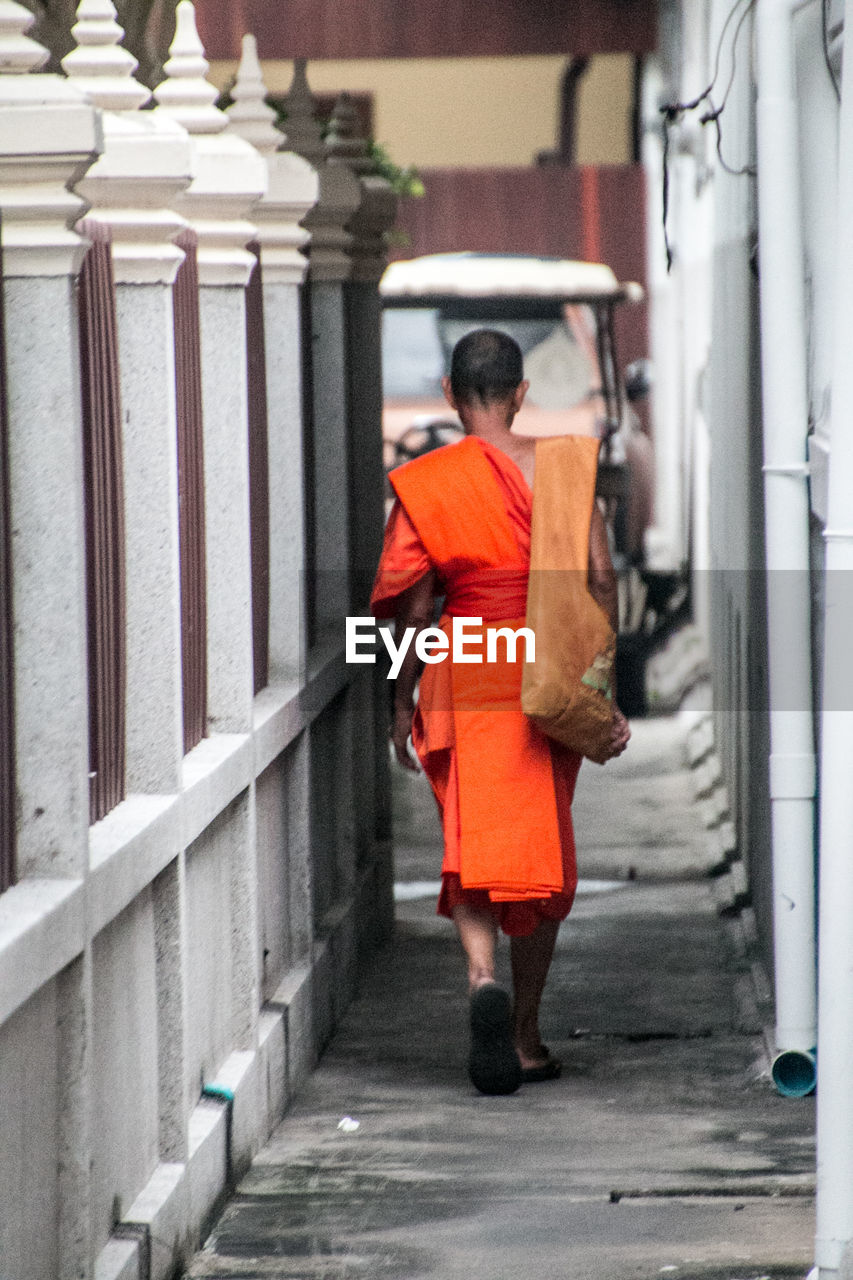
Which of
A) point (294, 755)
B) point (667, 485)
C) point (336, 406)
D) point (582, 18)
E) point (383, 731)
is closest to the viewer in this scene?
point (294, 755)

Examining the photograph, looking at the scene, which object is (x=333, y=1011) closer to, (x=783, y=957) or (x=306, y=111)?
(x=783, y=957)

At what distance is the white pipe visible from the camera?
3480mm

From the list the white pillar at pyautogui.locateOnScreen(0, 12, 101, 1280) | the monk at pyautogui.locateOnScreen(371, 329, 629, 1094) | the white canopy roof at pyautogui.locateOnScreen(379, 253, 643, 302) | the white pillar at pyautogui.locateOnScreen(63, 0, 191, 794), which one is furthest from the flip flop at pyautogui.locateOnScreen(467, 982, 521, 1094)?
the white canopy roof at pyautogui.locateOnScreen(379, 253, 643, 302)

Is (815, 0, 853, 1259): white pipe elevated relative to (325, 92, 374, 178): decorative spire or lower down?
lower down

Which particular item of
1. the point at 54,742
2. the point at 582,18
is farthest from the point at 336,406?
the point at 582,18

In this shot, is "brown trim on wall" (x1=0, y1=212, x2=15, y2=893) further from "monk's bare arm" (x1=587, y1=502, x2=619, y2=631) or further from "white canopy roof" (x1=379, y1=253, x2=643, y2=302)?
"white canopy roof" (x1=379, y1=253, x2=643, y2=302)

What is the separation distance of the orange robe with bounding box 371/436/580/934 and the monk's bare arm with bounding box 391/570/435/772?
0.06m

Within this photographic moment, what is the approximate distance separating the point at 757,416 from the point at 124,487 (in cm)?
295

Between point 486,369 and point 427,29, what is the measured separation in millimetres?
5698

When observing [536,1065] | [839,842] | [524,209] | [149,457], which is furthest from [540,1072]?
[524,209]

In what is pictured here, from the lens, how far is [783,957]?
16.2ft

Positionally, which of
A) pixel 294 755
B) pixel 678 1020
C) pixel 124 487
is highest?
pixel 124 487

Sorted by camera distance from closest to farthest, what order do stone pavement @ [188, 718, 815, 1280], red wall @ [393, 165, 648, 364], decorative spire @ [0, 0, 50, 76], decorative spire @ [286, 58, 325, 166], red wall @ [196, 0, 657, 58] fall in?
decorative spire @ [0, 0, 50, 76], stone pavement @ [188, 718, 815, 1280], decorative spire @ [286, 58, 325, 166], red wall @ [196, 0, 657, 58], red wall @ [393, 165, 648, 364]

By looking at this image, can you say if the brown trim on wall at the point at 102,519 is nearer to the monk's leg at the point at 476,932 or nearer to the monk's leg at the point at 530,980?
the monk's leg at the point at 476,932
